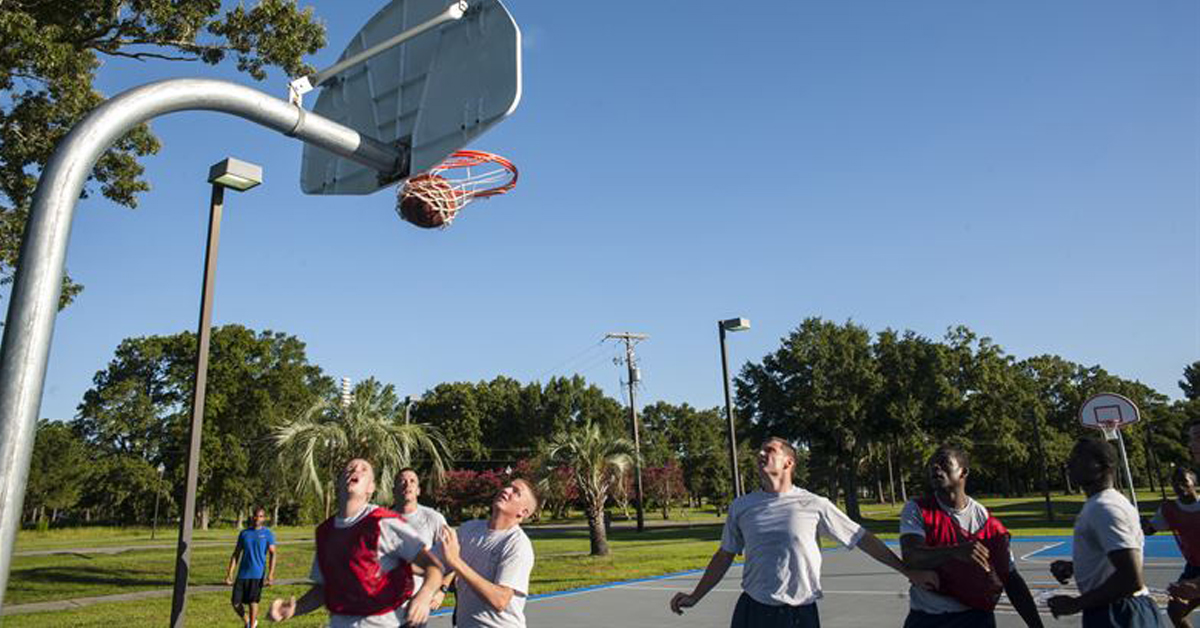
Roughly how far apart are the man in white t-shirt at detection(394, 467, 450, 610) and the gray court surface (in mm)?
4509

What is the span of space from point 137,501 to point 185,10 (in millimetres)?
59388

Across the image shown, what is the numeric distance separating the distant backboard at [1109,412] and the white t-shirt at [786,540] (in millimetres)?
10660

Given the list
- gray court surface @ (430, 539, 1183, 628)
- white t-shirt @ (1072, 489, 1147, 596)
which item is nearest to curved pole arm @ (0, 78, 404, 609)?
white t-shirt @ (1072, 489, 1147, 596)

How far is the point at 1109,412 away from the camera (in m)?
13.0

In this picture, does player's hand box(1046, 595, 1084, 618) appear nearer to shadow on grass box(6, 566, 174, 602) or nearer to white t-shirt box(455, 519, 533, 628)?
white t-shirt box(455, 519, 533, 628)

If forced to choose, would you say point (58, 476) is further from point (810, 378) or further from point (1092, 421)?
point (1092, 421)

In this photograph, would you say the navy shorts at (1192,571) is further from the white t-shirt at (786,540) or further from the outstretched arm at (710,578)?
the outstretched arm at (710,578)

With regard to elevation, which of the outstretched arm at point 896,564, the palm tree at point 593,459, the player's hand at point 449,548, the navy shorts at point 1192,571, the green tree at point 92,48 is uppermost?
the green tree at point 92,48

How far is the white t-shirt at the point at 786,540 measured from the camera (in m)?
4.46

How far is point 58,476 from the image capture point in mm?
54188

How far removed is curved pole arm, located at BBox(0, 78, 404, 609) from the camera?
2.42 meters

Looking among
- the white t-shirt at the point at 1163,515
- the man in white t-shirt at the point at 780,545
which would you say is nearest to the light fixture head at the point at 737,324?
the white t-shirt at the point at 1163,515

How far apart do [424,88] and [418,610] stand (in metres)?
2.90

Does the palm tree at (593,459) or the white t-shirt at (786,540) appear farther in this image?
the palm tree at (593,459)
